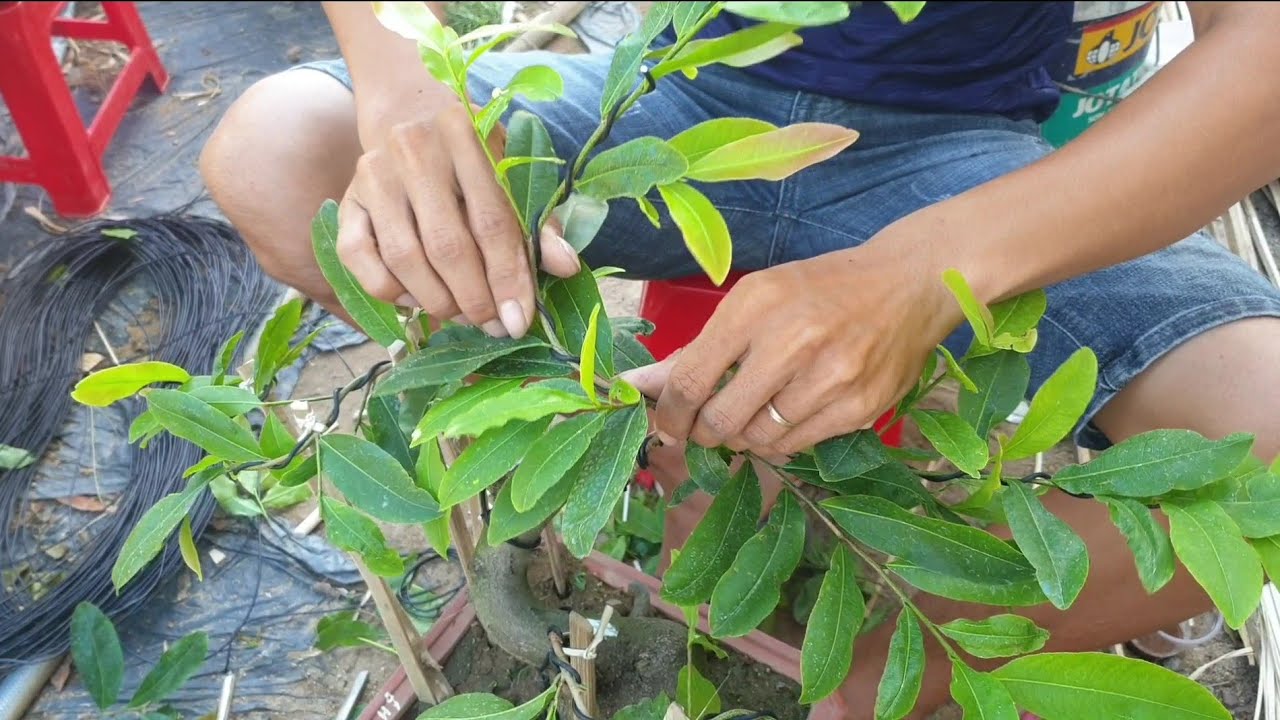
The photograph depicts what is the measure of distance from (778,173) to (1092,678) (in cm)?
37

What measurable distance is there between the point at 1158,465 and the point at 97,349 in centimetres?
170

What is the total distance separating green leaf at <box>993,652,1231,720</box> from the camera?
1.79 ft

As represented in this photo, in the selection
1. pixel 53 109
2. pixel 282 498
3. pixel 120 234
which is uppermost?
pixel 53 109

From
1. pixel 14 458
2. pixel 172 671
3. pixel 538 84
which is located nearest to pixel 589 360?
pixel 538 84

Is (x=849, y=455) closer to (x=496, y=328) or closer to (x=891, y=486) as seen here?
(x=891, y=486)

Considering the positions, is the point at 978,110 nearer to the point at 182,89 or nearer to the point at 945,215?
the point at 945,215

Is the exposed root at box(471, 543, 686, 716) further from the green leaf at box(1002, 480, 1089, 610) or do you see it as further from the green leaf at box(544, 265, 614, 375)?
the green leaf at box(1002, 480, 1089, 610)

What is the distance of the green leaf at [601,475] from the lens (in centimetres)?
52

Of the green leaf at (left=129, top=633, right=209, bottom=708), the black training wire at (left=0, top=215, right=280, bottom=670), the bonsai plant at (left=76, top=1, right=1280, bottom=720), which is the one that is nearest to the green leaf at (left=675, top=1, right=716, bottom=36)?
the bonsai plant at (left=76, top=1, right=1280, bottom=720)

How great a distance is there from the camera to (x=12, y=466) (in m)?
1.43

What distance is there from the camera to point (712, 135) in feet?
1.63

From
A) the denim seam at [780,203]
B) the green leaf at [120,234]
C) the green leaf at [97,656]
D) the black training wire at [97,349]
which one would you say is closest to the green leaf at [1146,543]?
the denim seam at [780,203]

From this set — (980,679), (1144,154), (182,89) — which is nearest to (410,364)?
(980,679)

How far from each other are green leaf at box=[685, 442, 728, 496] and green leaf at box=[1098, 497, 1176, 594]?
253mm
